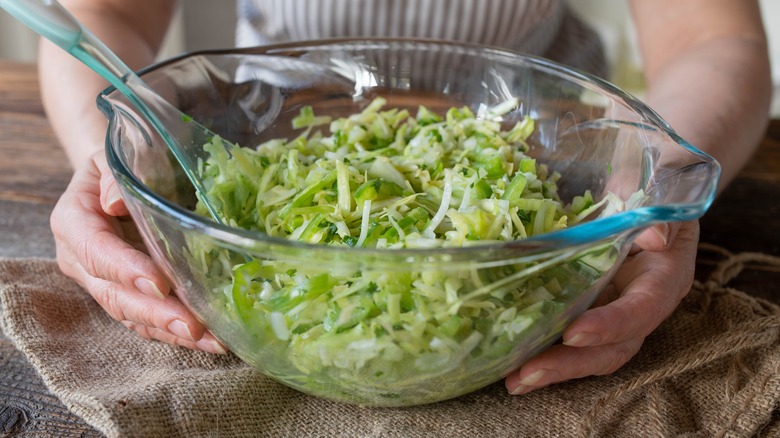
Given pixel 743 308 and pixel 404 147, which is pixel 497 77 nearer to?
pixel 404 147

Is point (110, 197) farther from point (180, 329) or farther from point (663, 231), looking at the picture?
point (663, 231)

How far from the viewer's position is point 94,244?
38.2 inches

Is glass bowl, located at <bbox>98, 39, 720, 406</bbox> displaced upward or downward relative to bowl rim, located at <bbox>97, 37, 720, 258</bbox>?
downward

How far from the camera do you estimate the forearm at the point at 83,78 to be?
4.33ft

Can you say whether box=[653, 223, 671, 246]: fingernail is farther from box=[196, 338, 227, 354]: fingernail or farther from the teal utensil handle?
the teal utensil handle

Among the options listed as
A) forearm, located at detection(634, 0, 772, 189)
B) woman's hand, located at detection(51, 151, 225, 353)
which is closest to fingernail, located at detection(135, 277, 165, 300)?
woman's hand, located at detection(51, 151, 225, 353)

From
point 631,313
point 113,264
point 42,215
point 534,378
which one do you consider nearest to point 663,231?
point 631,313

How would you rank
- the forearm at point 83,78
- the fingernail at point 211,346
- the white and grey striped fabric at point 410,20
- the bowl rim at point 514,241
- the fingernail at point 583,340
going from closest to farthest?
the bowl rim at point 514,241 < the fingernail at point 583,340 < the fingernail at point 211,346 < the forearm at point 83,78 < the white and grey striped fabric at point 410,20

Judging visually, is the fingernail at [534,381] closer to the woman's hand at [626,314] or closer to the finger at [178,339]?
the woman's hand at [626,314]

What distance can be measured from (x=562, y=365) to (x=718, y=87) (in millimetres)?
773

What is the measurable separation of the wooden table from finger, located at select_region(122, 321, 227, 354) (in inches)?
5.3

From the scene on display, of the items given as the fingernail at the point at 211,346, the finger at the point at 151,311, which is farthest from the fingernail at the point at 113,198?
the fingernail at the point at 211,346

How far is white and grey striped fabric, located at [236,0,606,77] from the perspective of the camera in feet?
5.90

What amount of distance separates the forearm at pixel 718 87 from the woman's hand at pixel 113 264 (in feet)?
2.82
